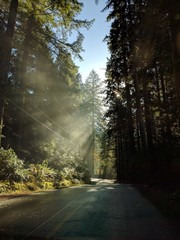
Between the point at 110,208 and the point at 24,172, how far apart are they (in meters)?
8.95

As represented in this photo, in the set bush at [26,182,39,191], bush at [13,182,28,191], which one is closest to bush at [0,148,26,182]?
bush at [13,182,28,191]

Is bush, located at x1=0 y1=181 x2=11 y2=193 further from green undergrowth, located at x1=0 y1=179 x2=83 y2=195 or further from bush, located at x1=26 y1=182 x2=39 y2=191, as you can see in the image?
bush, located at x1=26 y1=182 x2=39 y2=191

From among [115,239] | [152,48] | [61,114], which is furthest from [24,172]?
[61,114]

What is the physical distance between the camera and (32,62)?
97.5 ft

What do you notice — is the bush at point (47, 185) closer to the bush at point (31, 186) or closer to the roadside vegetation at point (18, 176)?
the roadside vegetation at point (18, 176)

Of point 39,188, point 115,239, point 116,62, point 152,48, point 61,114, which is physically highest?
point 116,62

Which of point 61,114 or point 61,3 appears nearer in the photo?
point 61,3

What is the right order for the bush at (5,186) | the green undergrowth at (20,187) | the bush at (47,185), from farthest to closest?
1. the bush at (47,185)
2. the green undergrowth at (20,187)
3. the bush at (5,186)

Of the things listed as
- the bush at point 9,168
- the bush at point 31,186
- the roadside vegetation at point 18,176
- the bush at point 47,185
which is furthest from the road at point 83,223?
the bush at point 47,185

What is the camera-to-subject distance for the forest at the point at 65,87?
1389 cm

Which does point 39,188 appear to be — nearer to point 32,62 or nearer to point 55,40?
point 55,40

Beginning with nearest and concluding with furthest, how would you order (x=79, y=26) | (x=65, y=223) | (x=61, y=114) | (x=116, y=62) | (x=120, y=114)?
(x=65, y=223), (x=79, y=26), (x=116, y=62), (x=120, y=114), (x=61, y=114)

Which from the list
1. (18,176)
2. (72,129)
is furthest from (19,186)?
(72,129)

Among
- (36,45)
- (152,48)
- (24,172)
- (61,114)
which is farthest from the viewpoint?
(61,114)
